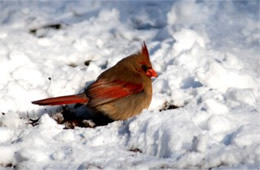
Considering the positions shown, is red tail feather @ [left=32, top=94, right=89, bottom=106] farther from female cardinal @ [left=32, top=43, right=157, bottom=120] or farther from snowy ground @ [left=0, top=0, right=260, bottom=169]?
snowy ground @ [left=0, top=0, right=260, bottom=169]

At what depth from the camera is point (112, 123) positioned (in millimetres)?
3969

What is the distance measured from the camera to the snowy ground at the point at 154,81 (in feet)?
10.9

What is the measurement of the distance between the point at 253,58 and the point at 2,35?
2664mm

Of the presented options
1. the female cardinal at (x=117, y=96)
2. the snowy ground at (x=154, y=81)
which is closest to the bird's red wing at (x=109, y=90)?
the female cardinal at (x=117, y=96)

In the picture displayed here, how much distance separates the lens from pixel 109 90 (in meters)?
4.14

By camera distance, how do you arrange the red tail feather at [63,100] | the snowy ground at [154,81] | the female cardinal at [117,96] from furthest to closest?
the female cardinal at [117,96], the red tail feather at [63,100], the snowy ground at [154,81]

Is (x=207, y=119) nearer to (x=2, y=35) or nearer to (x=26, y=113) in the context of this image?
(x=26, y=113)

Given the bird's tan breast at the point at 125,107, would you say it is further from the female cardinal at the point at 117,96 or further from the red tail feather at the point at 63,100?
the red tail feather at the point at 63,100

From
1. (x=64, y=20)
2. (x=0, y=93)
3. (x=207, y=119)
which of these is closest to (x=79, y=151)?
(x=207, y=119)

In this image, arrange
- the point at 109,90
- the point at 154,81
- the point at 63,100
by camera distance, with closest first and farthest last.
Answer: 1. the point at 63,100
2. the point at 109,90
3. the point at 154,81

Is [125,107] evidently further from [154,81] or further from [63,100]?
[154,81]

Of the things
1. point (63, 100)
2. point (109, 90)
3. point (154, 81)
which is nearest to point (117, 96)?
point (109, 90)

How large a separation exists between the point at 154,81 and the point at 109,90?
2.29ft

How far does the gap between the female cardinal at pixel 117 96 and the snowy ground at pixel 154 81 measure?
0.60 feet
